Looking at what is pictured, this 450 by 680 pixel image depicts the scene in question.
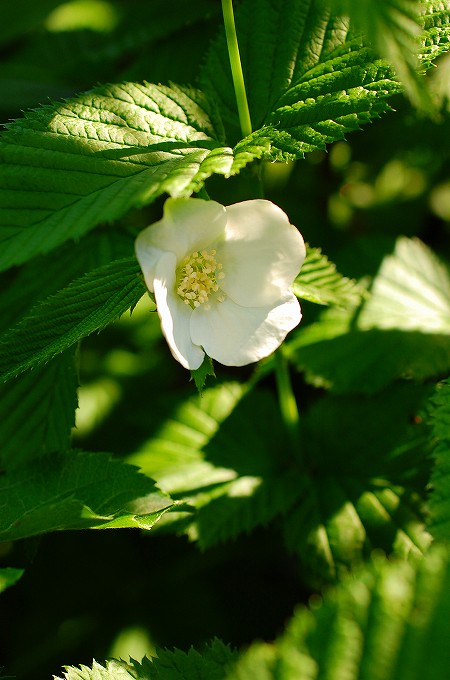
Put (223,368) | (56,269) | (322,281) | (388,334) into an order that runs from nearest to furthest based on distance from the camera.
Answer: (322,281) → (56,269) → (388,334) → (223,368)

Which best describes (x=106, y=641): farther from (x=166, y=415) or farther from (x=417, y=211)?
(x=417, y=211)

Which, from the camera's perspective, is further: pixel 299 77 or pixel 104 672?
pixel 299 77

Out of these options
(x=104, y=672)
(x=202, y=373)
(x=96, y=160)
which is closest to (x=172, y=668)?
(x=104, y=672)

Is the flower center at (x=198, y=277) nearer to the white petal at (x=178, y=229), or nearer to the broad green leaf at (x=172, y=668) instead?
the white petal at (x=178, y=229)

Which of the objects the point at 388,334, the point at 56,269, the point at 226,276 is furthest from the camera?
the point at 388,334

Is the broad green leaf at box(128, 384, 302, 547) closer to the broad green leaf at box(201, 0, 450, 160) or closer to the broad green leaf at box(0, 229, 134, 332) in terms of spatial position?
the broad green leaf at box(0, 229, 134, 332)

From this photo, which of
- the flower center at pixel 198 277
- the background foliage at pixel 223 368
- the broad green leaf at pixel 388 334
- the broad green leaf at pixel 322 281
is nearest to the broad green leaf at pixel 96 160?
the background foliage at pixel 223 368

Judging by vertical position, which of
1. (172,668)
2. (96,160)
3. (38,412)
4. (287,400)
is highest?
(96,160)

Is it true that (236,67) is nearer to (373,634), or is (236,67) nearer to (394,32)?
(394,32)
